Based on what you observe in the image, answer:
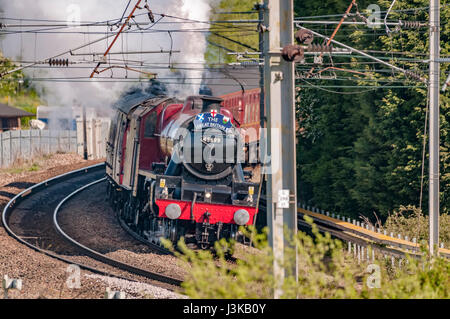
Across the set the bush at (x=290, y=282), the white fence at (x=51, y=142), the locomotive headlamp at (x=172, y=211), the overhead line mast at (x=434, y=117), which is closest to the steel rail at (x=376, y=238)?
the overhead line mast at (x=434, y=117)

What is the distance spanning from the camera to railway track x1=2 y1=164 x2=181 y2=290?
1492 cm

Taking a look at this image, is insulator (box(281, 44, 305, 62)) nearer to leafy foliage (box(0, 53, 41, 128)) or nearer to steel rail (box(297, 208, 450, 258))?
steel rail (box(297, 208, 450, 258))

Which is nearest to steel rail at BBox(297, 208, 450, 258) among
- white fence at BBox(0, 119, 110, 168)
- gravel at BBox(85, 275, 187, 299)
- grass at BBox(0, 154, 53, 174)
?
gravel at BBox(85, 275, 187, 299)

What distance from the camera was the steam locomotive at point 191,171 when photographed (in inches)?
604

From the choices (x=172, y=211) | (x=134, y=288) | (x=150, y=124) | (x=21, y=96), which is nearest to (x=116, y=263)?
(x=172, y=211)

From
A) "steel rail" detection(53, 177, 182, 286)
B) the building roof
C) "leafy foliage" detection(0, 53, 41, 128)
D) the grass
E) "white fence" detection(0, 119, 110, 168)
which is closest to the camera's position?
"steel rail" detection(53, 177, 182, 286)

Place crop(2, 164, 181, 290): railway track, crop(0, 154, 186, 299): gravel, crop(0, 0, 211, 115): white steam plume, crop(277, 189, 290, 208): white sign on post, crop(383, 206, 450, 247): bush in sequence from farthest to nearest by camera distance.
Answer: crop(0, 0, 211, 115): white steam plume, crop(383, 206, 450, 247): bush, crop(2, 164, 181, 290): railway track, crop(0, 154, 186, 299): gravel, crop(277, 189, 290, 208): white sign on post

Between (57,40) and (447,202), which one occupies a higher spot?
(57,40)

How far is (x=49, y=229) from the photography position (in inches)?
775

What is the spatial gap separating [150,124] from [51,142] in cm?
2132

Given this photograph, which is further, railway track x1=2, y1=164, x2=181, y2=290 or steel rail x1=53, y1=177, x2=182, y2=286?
railway track x1=2, y1=164, x2=181, y2=290
